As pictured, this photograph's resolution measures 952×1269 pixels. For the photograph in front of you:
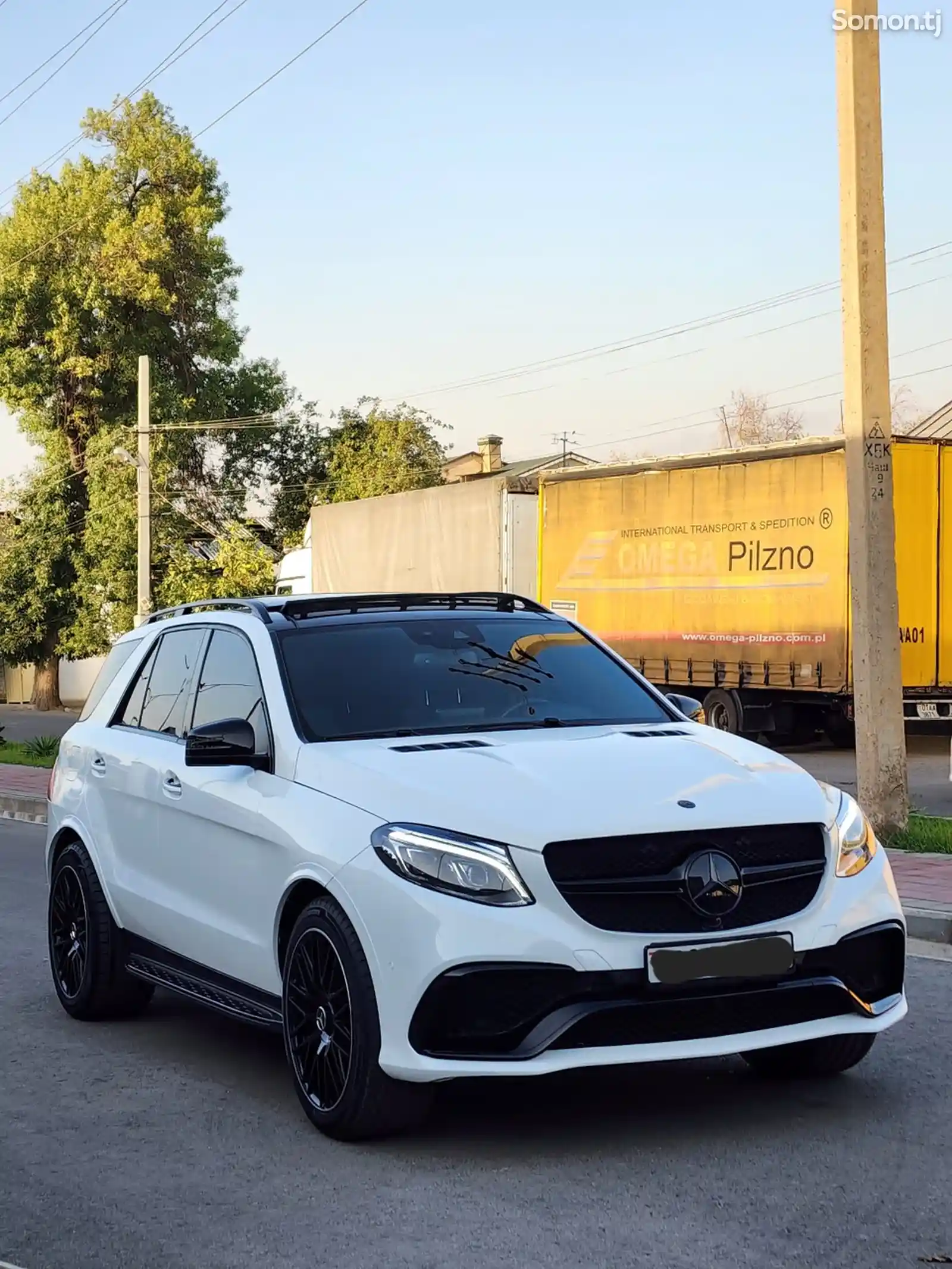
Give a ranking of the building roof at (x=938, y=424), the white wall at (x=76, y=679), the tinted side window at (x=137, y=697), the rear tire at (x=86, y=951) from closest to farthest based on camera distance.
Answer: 1. the rear tire at (x=86, y=951)
2. the tinted side window at (x=137, y=697)
3. the building roof at (x=938, y=424)
4. the white wall at (x=76, y=679)

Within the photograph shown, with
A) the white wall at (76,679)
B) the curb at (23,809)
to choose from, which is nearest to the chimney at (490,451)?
the white wall at (76,679)

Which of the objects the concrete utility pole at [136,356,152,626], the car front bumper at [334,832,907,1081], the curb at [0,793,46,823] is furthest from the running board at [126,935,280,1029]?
the concrete utility pole at [136,356,152,626]

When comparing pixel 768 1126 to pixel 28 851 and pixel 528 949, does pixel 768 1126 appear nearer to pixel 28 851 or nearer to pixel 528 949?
pixel 528 949

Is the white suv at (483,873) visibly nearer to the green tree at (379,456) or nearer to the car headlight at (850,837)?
the car headlight at (850,837)

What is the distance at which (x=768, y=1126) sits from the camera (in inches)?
205

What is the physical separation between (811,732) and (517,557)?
5328 millimetres

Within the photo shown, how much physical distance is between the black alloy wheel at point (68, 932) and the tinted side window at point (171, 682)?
75 centimetres

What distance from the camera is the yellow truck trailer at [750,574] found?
20797 millimetres

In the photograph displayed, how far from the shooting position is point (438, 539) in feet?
89.0

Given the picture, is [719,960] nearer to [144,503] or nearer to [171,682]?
[171,682]

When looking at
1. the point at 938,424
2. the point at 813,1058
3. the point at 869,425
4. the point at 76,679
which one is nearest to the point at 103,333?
the point at 76,679

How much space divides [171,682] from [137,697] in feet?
1.23

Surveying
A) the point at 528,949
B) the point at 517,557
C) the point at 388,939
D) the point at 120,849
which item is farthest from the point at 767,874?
the point at 517,557

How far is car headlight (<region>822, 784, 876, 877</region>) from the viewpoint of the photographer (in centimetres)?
522
